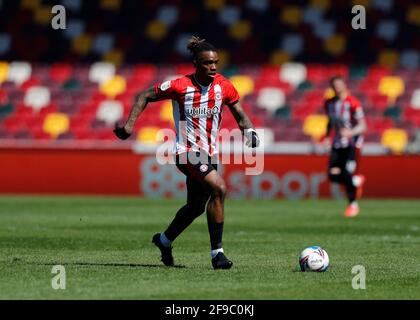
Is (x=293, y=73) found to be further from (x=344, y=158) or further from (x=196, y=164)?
(x=196, y=164)

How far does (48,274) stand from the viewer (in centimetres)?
1002

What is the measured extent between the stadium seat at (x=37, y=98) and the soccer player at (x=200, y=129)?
786 inches

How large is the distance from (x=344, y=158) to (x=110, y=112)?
1109 centimetres

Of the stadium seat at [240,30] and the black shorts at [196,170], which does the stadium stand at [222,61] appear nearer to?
the stadium seat at [240,30]

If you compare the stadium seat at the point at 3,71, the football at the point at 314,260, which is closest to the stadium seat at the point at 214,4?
the stadium seat at the point at 3,71

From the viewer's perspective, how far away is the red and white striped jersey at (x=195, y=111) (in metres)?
10.9

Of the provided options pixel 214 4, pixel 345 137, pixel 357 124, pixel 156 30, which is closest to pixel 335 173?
pixel 345 137

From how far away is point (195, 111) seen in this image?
1092 cm
